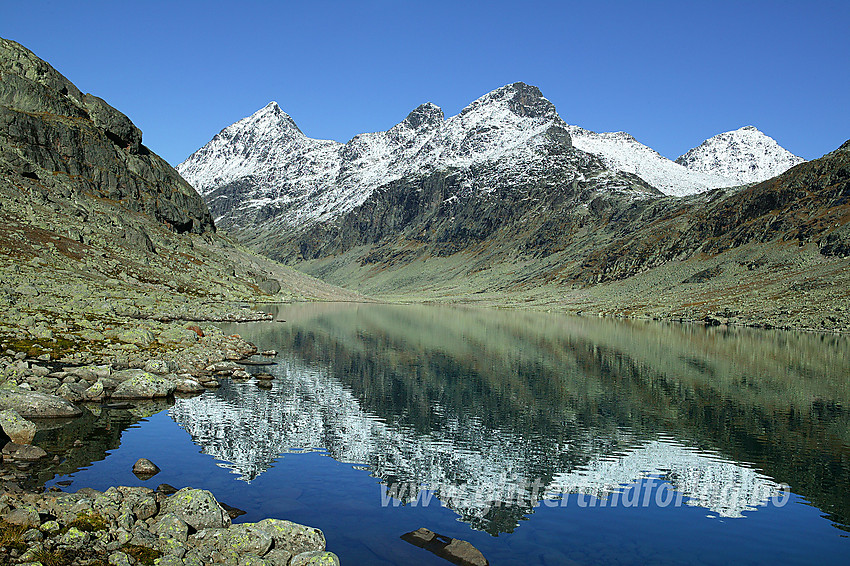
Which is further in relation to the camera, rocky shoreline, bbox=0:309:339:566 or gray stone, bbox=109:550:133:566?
rocky shoreline, bbox=0:309:339:566

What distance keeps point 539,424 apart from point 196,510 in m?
25.0

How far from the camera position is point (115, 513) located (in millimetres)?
16156

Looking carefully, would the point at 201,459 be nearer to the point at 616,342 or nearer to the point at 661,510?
the point at 661,510

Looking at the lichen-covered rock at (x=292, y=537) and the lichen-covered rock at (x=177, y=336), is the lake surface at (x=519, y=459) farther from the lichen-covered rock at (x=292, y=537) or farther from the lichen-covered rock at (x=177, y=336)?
the lichen-covered rock at (x=177, y=336)

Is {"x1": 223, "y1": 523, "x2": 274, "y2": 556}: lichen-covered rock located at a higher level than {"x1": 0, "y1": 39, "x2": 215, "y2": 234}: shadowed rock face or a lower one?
lower

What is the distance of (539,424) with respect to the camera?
37.4 m

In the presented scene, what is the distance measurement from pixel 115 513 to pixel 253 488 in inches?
295

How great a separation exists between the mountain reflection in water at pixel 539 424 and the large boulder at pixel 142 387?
2.17 meters

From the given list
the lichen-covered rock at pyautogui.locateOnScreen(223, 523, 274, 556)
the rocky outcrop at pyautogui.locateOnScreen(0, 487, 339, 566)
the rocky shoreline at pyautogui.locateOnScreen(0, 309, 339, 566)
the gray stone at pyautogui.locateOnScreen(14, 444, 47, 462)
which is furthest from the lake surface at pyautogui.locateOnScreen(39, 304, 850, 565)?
the lichen-covered rock at pyautogui.locateOnScreen(223, 523, 274, 556)

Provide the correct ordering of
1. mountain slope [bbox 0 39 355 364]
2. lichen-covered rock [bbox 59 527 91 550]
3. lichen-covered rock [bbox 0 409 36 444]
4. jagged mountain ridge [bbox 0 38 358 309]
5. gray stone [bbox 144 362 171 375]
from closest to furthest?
lichen-covered rock [bbox 59 527 91 550] < lichen-covered rock [bbox 0 409 36 444] < gray stone [bbox 144 362 171 375] < mountain slope [bbox 0 39 355 364] < jagged mountain ridge [bbox 0 38 358 309]

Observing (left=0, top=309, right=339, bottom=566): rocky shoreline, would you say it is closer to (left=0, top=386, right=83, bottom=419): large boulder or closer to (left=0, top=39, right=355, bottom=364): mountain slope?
(left=0, top=386, right=83, bottom=419): large boulder

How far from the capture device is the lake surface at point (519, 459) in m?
20.6

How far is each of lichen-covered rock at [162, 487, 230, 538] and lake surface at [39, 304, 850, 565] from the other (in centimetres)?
313

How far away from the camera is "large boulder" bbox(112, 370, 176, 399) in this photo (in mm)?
36656
